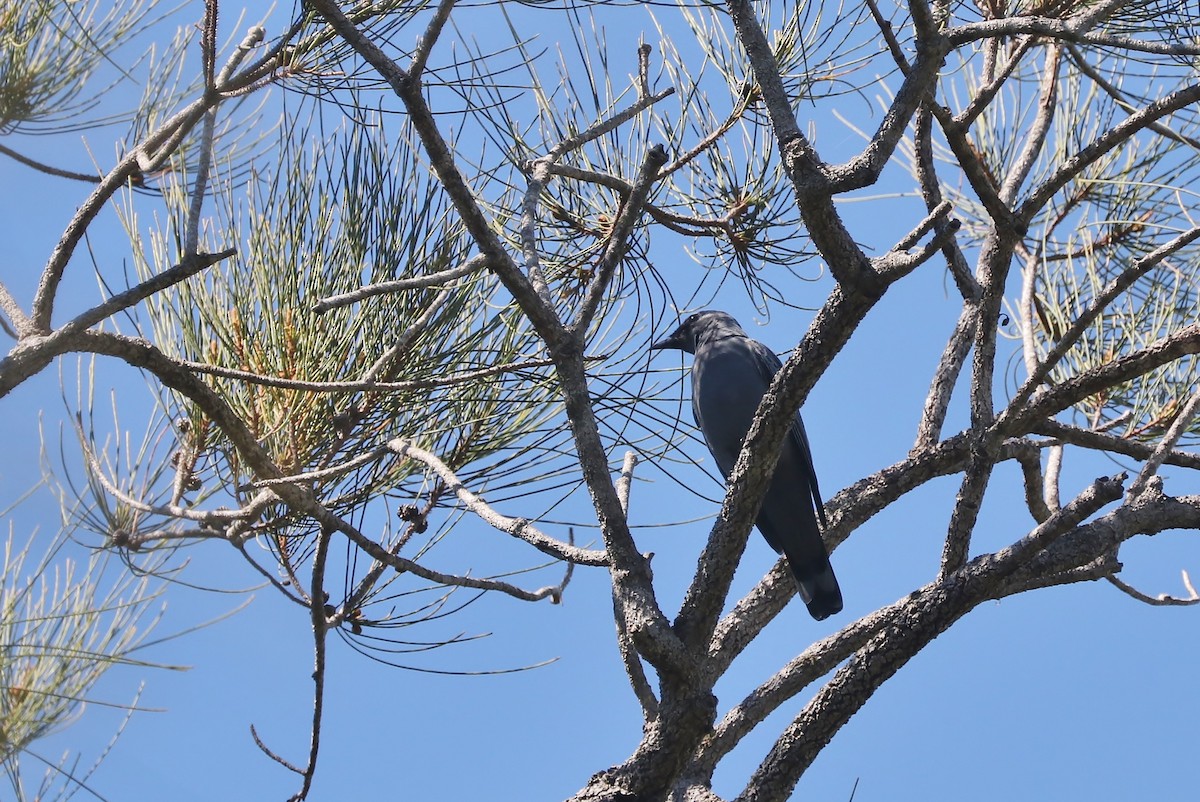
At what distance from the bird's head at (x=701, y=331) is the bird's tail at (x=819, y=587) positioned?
0.88 meters

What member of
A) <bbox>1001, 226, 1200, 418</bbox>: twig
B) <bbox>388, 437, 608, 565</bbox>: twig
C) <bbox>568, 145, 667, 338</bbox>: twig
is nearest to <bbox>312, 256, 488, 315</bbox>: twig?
<bbox>568, 145, 667, 338</bbox>: twig

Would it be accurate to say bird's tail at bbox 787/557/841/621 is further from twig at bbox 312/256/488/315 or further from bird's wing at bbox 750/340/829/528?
twig at bbox 312/256/488/315

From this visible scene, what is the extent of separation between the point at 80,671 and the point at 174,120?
1.51m

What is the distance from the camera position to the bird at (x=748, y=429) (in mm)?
2605

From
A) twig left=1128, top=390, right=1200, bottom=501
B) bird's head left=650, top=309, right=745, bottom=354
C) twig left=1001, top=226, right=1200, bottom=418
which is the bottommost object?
twig left=1128, top=390, right=1200, bottom=501

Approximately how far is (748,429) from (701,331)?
832 mm

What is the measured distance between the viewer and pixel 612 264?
1.93 metres

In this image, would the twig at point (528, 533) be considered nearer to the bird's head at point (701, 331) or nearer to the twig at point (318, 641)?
the twig at point (318, 641)

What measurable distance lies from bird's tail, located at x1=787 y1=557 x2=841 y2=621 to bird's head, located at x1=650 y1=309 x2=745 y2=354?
88 centimetres

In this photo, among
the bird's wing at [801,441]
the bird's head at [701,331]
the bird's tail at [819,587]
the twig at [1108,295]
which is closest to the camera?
the twig at [1108,295]

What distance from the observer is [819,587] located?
8.59 ft

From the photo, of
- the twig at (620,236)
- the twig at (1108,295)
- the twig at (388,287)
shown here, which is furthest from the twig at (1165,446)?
the twig at (388,287)

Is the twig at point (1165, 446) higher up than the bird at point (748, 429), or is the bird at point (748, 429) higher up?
the bird at point (748, 429)

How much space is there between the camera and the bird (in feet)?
8.55
